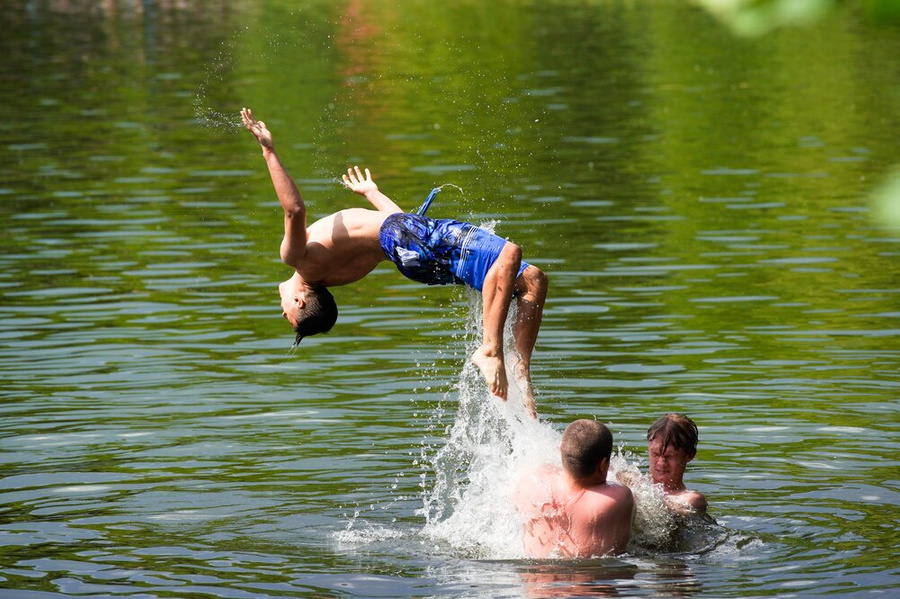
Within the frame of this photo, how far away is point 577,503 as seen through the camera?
8.08m

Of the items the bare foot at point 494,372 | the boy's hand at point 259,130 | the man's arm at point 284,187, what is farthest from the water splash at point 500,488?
the boy's hand at point 259,130

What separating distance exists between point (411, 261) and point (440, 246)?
0.21 metres

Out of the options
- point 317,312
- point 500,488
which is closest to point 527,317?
point 500,488

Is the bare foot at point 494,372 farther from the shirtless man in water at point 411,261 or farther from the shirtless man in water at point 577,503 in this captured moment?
the shirtless man in water at point 577,503

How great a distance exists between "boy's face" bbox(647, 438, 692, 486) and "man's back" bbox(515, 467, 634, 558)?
1.64ft

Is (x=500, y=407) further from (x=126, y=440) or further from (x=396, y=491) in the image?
(x=126, y=440)

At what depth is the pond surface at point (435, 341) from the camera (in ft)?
28.1

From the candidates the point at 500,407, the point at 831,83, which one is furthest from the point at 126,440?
the point at 831,83

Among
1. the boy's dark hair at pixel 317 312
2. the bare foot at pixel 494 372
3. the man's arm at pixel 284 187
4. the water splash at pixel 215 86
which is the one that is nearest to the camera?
the bare foot at pixel 494 372

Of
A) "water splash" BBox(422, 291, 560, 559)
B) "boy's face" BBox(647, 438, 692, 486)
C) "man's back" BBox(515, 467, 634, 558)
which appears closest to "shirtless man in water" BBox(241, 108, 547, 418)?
"water splash" BBox(422, 291, 560, 559)

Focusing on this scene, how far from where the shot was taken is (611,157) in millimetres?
25453

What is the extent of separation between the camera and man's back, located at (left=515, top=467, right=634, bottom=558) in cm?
807

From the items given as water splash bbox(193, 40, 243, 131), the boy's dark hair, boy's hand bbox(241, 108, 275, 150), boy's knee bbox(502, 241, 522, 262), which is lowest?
the boy's dark hair

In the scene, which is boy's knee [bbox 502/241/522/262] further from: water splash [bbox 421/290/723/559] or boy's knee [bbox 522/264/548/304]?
water splash [bbox 421/290/723/559]
